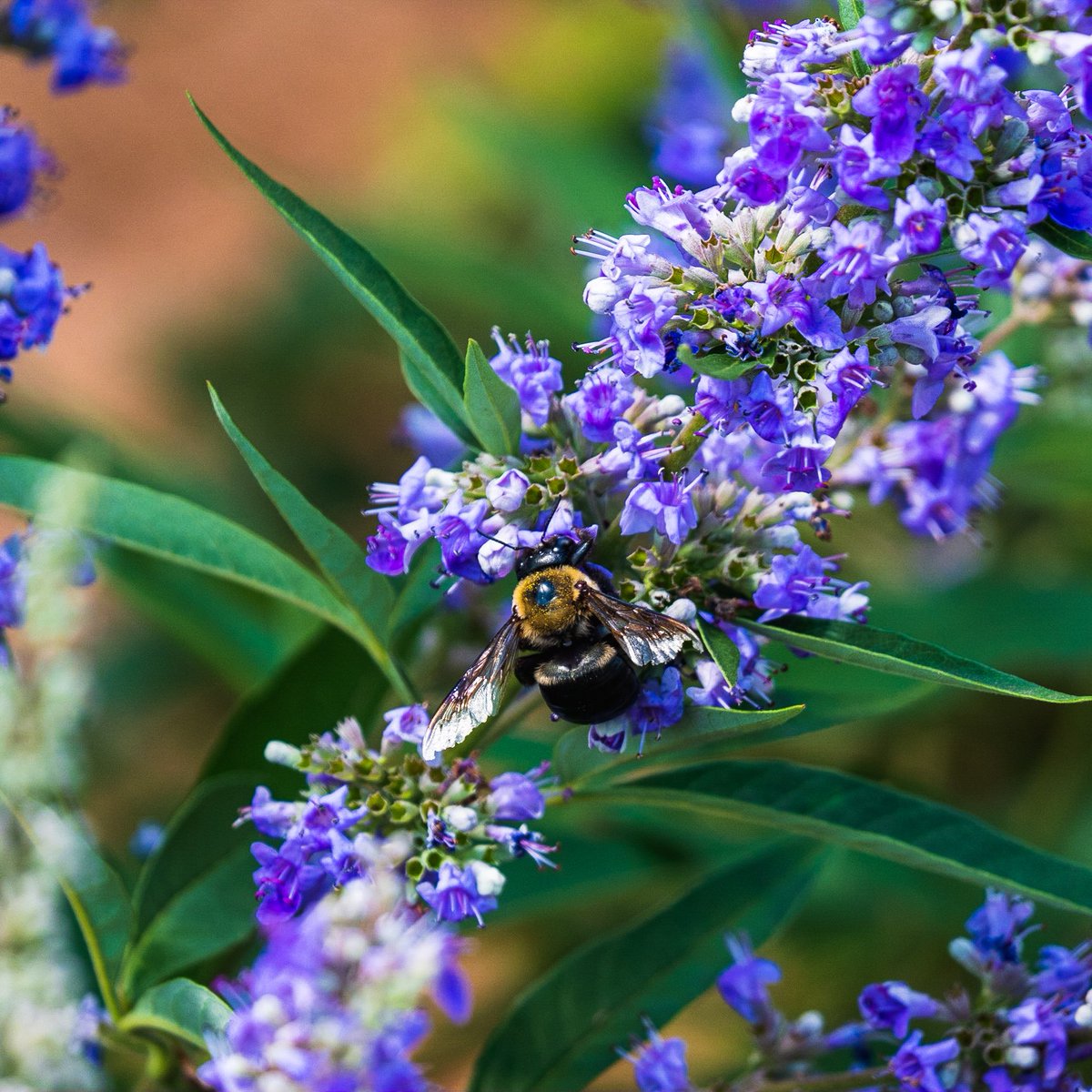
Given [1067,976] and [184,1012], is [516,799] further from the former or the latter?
[1067,976]

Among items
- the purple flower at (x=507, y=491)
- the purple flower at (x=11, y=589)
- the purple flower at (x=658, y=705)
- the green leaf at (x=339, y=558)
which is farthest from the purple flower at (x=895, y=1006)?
the purple flower at (x=11, y=589)

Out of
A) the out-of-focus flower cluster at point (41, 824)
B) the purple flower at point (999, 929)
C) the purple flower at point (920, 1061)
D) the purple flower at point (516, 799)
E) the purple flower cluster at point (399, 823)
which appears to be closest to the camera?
the out-of-focus flower cluster at point (41, 824)

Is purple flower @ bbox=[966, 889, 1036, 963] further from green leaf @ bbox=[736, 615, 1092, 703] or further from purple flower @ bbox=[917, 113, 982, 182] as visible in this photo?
purple flower @ bbox=[917, 113, 982, 182]

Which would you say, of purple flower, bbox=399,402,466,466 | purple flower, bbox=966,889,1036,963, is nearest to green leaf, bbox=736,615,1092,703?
purple flower, bbox=966,889,1036,963

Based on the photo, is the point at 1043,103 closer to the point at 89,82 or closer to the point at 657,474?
the point at 657,474

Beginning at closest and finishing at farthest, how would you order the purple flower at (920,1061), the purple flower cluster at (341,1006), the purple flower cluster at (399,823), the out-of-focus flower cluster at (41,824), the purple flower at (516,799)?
the purple flower cluster at (341,1006) → the out-of-focus flower cluster at (41,824) → the purple flower cluster at (399,823) → the purple flower at (516,799) → the purple flower at (920,1061)

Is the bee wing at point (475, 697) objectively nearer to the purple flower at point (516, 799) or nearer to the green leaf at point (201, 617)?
the purple flower at point (516, 799)

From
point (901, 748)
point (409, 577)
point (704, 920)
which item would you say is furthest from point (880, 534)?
point (409, 577)

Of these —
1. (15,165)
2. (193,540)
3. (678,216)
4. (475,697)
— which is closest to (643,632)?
(475,697)
